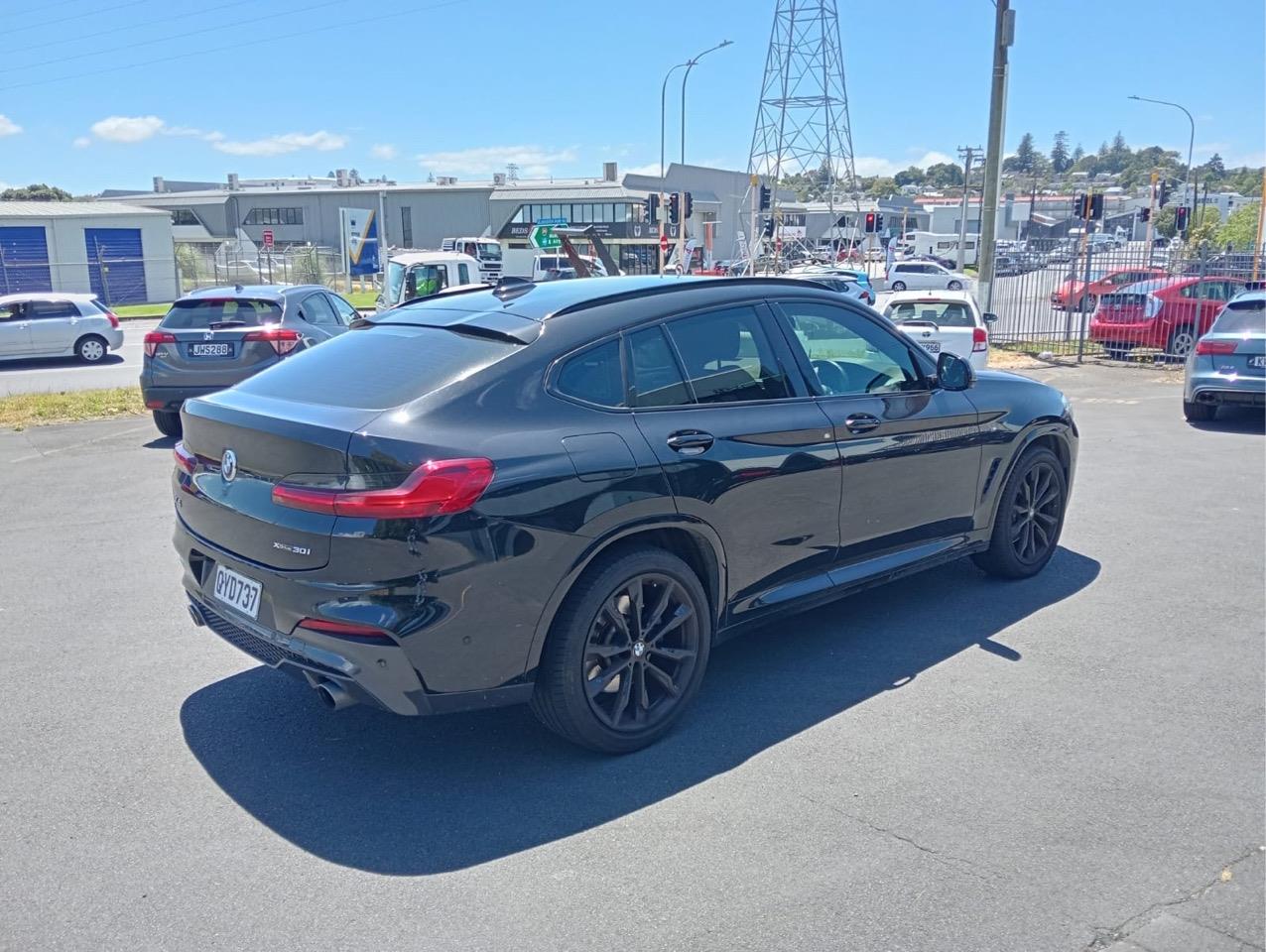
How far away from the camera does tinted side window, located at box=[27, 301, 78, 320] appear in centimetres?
2159

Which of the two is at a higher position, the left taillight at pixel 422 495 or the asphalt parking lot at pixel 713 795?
the left taillight at pixel 422 495

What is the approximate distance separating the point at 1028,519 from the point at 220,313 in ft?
27.6

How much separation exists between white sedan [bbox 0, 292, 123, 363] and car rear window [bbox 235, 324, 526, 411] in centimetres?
1968

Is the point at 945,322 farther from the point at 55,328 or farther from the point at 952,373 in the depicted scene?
the point at 55,328

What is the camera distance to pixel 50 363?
2241cm

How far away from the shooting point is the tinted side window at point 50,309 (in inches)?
850

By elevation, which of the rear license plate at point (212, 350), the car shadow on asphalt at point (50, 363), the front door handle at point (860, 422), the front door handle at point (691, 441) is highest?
the front door handle at point (691, 441)

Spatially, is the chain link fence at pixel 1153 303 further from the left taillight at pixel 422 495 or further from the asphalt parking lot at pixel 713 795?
the left taillight at pixel 422 495

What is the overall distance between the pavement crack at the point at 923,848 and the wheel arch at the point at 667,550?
3.24 ft

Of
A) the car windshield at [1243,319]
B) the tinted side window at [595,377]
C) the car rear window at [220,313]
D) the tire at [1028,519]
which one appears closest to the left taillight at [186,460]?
the tinted side window at [595,377]

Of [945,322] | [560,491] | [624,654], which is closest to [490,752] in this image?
[624,654]

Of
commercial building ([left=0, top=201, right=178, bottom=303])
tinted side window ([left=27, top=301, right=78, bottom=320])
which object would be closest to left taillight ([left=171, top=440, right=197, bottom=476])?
tinted side window ([left=27, top=301, right=78, bottom=320])

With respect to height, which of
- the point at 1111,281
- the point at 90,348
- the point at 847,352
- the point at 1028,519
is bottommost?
the point at 90,348

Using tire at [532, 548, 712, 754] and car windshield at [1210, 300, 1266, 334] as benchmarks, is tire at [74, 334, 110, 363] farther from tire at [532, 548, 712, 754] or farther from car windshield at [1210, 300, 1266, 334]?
tire at [532, 548, 712, 754]
